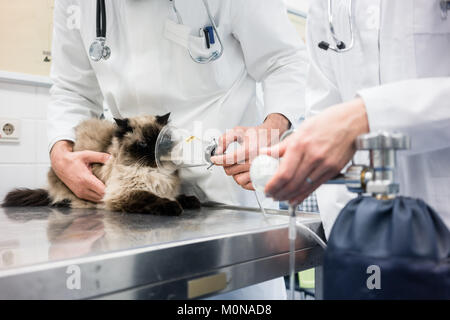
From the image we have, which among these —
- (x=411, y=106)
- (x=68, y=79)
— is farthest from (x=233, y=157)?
(x=68, y=79)

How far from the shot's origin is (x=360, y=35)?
80cm

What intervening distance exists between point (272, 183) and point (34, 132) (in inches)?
64.0

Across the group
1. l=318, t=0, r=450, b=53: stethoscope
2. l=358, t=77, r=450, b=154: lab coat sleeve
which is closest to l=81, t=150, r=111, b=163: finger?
l=318, t=0, r=450, b=53: stethoscope

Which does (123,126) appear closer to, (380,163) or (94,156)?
(94,156)

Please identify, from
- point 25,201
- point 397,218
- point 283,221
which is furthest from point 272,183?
point 25,201

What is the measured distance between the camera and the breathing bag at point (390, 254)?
0.41 m

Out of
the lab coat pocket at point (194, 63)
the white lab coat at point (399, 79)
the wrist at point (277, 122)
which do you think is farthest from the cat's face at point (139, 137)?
the white lab coat at point (399, 79)

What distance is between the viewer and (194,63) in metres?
1.24

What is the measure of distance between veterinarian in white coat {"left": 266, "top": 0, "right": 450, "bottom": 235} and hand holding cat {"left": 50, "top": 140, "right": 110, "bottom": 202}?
781 mm

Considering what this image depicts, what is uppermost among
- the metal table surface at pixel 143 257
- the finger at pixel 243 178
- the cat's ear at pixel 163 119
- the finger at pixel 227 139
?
the cat's ear at pixel 163 119

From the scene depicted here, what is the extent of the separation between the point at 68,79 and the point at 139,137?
1.47 ft

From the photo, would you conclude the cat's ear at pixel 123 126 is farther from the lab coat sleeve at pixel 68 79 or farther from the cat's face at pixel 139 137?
the lab coat sleeve at pixel 68 79

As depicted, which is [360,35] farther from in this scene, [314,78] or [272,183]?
[272,183]

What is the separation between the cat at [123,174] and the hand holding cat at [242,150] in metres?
0.36
